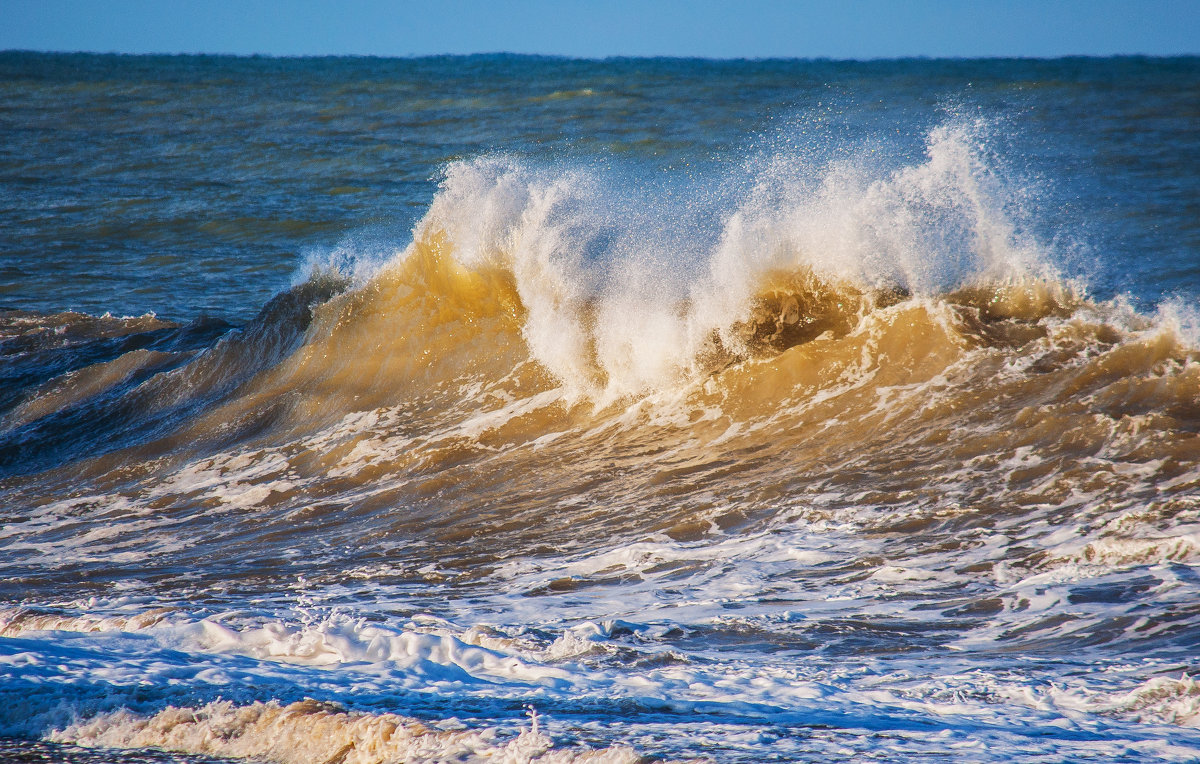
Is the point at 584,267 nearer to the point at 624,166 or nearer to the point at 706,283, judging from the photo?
the point at 706,283

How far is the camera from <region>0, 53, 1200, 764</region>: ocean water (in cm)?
302

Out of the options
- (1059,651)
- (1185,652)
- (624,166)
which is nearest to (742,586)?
(1059,651)

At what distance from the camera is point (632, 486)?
244 inches

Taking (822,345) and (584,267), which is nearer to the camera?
(822,345)

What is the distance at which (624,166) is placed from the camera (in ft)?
73.4

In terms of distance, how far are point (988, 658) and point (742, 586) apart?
1229 millimetres

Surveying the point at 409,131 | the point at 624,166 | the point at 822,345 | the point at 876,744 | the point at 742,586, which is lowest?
the point at 876,744

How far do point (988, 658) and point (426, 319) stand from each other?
6182 millimetres

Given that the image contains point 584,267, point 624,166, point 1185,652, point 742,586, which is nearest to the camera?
point 1185,652

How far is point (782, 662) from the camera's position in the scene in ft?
12.1

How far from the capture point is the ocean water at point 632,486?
119 inches

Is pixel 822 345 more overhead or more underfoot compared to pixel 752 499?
more overhead

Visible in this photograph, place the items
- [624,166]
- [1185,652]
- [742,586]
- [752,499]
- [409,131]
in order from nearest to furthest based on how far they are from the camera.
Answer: [1185,652]
[742,586]
[752,499]
[624,166]
[409,131]

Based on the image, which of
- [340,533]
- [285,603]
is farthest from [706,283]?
[285,603]
